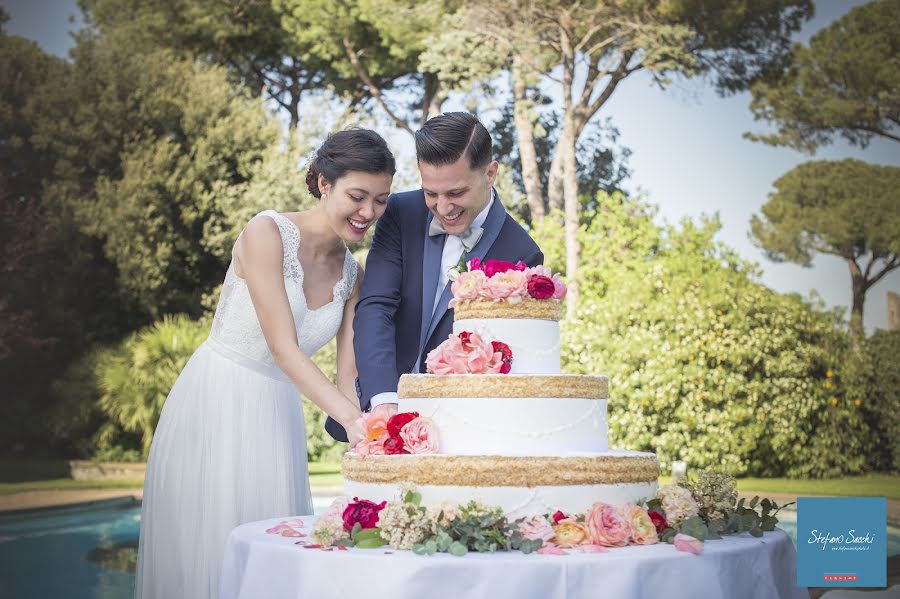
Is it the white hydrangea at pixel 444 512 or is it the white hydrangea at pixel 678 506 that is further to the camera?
the white hydrangea at pixel 678 506

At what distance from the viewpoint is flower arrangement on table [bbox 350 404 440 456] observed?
2.64 metres

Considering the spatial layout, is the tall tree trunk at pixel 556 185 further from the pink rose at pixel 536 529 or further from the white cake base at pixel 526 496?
the pink rose at pixel 536 529

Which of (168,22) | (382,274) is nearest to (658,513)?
(382,274)

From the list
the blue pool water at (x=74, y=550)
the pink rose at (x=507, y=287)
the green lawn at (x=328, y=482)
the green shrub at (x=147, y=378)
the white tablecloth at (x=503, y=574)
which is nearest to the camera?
the white tablecloth at (x=503, y=574)

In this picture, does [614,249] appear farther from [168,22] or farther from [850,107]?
[168,22]

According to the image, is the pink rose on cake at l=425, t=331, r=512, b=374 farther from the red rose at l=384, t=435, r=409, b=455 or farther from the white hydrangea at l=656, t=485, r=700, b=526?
the white hydrangea at l=656, t=485, r=700, b=526

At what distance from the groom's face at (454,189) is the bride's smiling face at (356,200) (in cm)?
15

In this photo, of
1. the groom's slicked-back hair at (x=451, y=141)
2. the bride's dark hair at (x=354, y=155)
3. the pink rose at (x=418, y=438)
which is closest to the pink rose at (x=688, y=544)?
the pink rose at (x=418, y=438)

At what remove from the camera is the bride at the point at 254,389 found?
Result: 131 inches

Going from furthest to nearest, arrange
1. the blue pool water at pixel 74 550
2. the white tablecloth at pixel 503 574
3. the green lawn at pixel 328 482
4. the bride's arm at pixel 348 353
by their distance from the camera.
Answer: the green lawn at pixel 328 482
the blue pool water at pixel 74 550
the bride's arm at pixel 348 353
the white tablecloth at pixel 503 574

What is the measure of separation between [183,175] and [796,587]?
Answer: 53.7 feet

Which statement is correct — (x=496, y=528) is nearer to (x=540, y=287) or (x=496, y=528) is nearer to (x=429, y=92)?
(x=540, y=287)

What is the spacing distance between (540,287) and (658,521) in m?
0.75

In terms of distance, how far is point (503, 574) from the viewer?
216 centimetres
